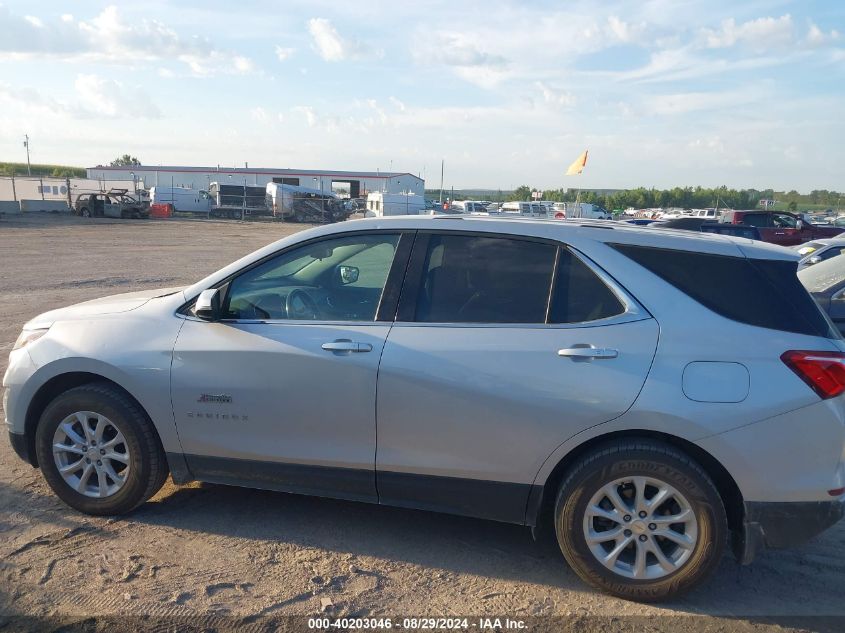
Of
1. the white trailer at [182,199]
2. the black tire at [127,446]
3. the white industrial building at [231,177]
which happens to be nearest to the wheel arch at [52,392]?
the black tire at [127,446]

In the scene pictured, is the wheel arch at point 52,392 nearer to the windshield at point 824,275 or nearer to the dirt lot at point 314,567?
the dirt lot at point 314,567

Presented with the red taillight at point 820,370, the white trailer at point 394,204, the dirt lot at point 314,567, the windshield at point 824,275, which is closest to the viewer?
the red taillight at point 820,370

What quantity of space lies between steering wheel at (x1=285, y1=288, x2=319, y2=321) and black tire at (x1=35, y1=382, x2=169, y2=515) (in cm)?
107

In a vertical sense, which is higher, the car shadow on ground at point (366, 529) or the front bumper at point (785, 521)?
the front bumper at point (785, 521)

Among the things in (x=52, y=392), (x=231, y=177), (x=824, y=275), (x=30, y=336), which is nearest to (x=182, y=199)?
(x=231, y=177)

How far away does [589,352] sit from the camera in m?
3.55

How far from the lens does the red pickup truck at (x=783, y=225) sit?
72.5ft

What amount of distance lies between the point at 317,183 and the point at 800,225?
55619mm

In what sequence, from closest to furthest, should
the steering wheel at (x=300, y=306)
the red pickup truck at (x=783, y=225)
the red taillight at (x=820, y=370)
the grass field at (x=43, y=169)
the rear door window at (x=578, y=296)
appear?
the red taillight at (x=820, y=370)
the rear door window at (x=578, y=296)
the steering wheel at (x=300, y=306)
the red pickup truck at (x=783, y=225)
the grass field at (x=43, y=169)

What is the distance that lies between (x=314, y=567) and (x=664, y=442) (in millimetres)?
1914

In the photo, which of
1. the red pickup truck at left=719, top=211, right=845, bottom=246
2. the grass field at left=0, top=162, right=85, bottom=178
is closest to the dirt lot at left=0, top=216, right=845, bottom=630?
the red pickup truck at left=719, top=211, right=845, bottom=246

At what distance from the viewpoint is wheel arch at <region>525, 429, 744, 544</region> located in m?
3.53

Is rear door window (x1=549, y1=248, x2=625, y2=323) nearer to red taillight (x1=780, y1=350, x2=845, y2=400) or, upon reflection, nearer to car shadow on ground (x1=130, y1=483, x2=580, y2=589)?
red taillight (x1=780, y1=350, x2=845, y2=400)

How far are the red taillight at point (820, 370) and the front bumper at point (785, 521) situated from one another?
1.75 ft
